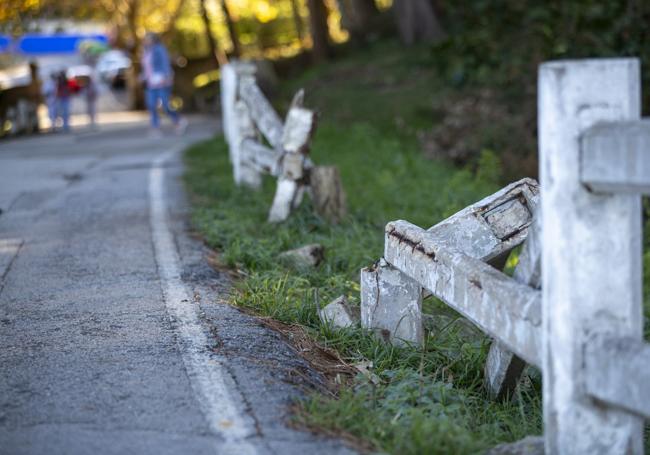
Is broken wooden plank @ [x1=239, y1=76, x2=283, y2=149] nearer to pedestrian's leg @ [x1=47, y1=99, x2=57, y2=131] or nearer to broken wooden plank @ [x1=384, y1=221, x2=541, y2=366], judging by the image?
broken wooden plank @ [x1=384, y1=221, x2=541, y2=366]

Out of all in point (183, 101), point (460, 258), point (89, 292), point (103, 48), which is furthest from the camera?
point (103, 48)

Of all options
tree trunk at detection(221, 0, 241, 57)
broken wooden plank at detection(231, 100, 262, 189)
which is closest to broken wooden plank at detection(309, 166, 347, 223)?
broken wooden plank at detection(231, 100, 262, 189)

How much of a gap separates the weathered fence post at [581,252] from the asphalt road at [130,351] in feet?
2.65

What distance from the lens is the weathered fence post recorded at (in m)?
2.93


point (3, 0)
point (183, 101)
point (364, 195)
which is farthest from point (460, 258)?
point (183, 101)

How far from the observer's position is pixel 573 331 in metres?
3.02

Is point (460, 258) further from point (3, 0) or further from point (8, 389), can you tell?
point (3, 0)

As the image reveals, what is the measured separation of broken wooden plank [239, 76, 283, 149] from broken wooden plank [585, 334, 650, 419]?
5258 millimetres

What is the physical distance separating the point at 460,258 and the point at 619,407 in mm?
1036

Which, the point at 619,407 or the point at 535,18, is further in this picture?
the point at 535,18

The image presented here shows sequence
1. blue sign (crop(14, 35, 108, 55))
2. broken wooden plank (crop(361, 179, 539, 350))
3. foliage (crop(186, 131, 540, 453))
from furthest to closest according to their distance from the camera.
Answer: blue sign (crop(14, 35, 108, 55)) → broken wooden plank (crop(361, 179, 539, 350)) → foliage (crop(186, 131, 540, 453))

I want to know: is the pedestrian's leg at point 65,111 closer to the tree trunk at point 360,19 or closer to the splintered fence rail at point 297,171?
the tree trunk at point 360,19

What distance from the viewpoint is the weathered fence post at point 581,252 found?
2.93 meters

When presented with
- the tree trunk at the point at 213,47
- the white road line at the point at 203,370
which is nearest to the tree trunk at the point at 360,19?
the tree trunk at the point at 213,47
